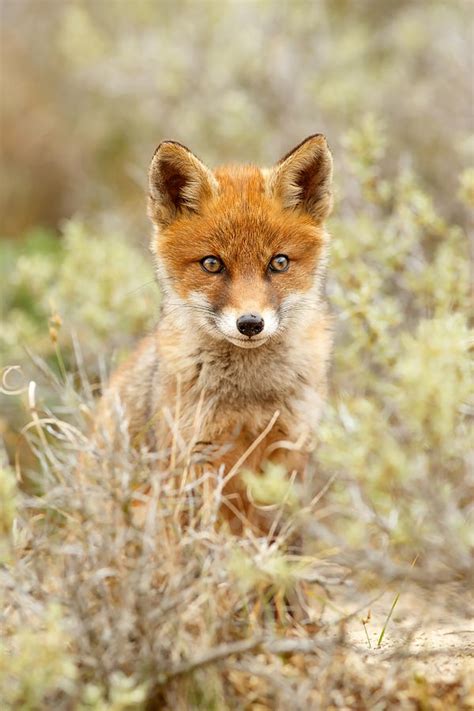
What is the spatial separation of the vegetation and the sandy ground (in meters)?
0.03

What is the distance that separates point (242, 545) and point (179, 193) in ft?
5.48

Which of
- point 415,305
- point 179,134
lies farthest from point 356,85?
point 415,305

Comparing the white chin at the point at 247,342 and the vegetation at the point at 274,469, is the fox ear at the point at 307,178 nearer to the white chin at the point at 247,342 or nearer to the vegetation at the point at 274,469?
the vegetation at the point at 274,469

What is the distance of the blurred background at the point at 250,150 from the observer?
4.58 m

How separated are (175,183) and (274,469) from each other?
1.68m

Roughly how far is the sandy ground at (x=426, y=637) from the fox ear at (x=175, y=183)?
1.85m

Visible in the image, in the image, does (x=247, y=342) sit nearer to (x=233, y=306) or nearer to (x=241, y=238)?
(x=233, y=306)

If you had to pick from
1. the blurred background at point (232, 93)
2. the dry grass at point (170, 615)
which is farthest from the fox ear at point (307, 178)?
the blurred background at point (232, 93)

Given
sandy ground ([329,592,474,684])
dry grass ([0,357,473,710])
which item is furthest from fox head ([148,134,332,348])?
sandy ground ([329,592,474,684])

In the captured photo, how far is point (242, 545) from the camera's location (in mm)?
3205

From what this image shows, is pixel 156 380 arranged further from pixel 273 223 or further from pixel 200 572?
pixel 200 572

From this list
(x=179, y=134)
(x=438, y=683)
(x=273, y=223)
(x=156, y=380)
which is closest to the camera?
(x=438, y=683)

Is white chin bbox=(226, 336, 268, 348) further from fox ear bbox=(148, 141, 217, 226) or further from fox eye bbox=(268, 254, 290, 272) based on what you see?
fox ear bbox=(148, 141, 217, 226)

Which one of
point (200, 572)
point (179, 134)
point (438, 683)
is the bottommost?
point (438, 683)
